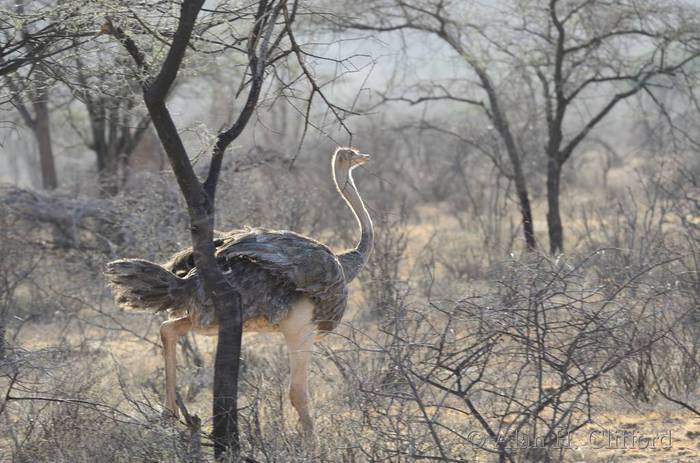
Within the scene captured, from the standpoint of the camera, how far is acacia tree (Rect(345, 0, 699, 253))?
378 inches

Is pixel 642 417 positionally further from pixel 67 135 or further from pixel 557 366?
pixel 67 135

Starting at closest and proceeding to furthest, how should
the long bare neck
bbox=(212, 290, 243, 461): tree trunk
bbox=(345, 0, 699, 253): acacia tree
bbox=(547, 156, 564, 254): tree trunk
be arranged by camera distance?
bbox=(212, 290, 243, 461): tree trunk
the long bare neck
bbox=(345, 0, 699, 253): acacia tree
bbox=(547, 156, 564, 254): tree trunk

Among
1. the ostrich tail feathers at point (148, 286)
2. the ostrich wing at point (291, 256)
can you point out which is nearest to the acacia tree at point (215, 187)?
the ostrich tail feathers at point (148, 286)

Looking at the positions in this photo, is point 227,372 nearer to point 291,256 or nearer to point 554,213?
point 291,256

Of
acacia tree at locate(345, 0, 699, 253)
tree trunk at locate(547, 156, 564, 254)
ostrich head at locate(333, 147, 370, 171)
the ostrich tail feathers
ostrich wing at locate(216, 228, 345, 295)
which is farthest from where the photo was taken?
tree trunk at locate(547, 156, 564, 254)

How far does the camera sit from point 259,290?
201 inches

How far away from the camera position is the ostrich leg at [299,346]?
511 cm

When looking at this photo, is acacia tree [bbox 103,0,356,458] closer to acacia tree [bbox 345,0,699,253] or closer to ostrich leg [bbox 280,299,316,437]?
ostrich leg [bbox 280,299,316,437]

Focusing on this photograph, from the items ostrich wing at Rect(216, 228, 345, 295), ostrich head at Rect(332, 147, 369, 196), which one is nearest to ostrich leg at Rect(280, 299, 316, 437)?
ostrich wing at Rect(216, 228, 345, 295)

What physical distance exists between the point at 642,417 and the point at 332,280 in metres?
2.07

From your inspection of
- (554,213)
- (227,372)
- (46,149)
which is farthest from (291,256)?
(46,149)

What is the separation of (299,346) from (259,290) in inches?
15.1

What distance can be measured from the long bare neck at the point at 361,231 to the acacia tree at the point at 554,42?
3.61m

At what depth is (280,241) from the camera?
5203 millimetres
